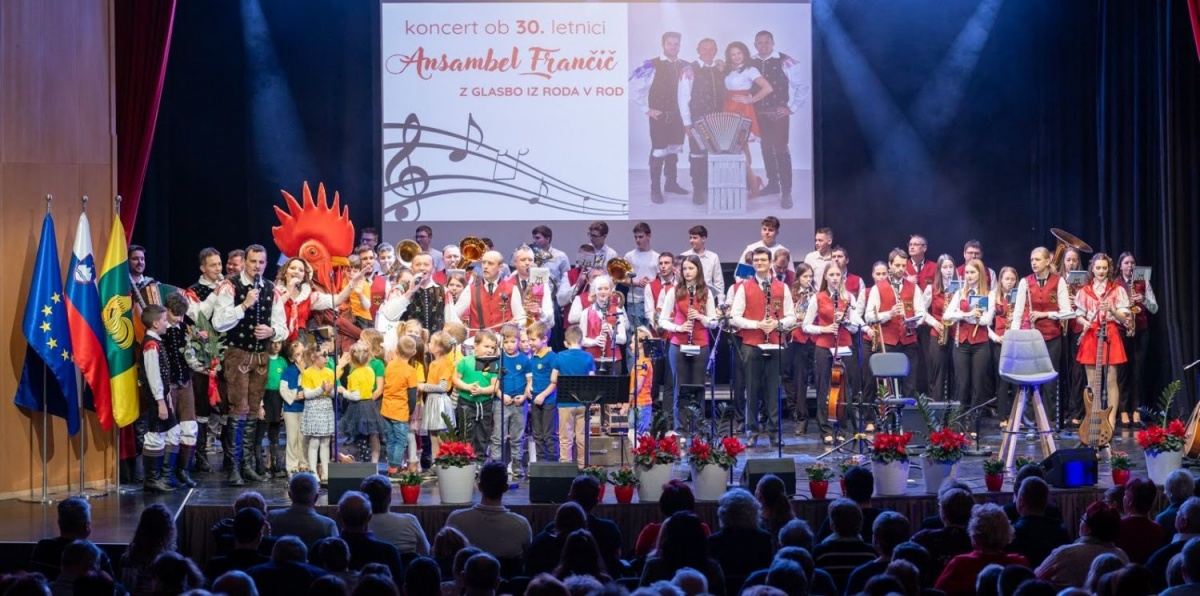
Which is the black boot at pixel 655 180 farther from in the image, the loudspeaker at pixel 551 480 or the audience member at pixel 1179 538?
the audience member at pixel 1179 538

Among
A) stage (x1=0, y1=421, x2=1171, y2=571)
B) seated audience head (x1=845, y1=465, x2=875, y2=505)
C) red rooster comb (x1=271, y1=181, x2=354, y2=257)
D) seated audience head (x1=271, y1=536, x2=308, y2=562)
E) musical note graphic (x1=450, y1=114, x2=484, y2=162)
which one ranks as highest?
musical note graphic (x1=450, y1=114, x2=484, y2=162)

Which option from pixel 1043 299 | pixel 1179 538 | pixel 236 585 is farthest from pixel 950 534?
pixel 1043 299

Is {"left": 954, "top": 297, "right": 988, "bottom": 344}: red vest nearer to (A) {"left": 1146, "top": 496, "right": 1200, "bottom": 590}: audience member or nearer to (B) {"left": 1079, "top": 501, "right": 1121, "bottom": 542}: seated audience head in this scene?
(A) {"left": 1146, "top": 496, "right": 1200, "bottom": 590}: audience member

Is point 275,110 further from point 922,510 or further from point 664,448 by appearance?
point 922,510

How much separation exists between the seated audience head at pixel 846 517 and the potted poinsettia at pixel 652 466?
267 centimetres

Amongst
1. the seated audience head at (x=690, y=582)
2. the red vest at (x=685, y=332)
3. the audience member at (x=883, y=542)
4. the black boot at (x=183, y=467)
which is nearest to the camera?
the seated audience head at (x=690, y=582)

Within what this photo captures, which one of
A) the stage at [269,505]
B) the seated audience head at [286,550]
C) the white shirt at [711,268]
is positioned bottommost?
the stage at [269,505]

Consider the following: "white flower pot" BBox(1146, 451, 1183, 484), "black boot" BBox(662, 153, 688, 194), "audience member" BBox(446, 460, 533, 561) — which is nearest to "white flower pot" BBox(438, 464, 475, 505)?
"audience member" BBox(446, 460, 533, 561)

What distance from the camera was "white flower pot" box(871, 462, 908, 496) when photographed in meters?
8.95

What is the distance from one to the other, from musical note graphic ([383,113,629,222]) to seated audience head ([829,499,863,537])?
8532 millimetres

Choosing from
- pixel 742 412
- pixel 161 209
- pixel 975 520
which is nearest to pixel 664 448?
pixel 975 520

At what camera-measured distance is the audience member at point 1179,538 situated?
236 inches

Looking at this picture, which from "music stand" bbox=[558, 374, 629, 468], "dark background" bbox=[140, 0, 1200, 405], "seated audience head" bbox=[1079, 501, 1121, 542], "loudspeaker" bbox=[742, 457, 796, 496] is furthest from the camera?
"dark background" bbox=[140, 0, 1200, 405]

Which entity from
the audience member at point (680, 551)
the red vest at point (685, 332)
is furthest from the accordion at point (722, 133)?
the audience member at point (680, 551)
